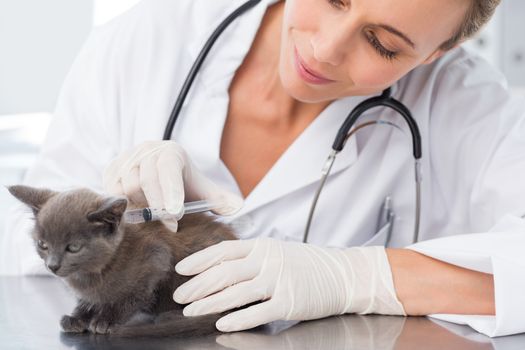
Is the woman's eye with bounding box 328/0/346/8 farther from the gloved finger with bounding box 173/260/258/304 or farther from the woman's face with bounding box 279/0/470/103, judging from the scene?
the gloved finger with bounding box 173/260/258/304

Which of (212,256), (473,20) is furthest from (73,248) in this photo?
(473,20)

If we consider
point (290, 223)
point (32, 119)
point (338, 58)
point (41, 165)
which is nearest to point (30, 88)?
point (32, 119)

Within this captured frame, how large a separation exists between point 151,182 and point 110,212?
0.27 metres

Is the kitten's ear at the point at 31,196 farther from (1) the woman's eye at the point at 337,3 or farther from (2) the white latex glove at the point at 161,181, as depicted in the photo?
(1) the woman's eye at the point at 337,3

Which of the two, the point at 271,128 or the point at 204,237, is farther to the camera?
the point at 271,128

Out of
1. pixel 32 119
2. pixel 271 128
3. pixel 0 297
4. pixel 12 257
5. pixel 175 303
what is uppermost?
pixel 271 128

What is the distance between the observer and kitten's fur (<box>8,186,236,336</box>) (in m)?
1.01

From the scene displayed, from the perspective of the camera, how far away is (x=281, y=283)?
1.18 metres

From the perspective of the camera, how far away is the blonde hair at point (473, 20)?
1.34 m

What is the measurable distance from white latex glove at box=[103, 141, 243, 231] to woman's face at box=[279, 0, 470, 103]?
11.1 inches

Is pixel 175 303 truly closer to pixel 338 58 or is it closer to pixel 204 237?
pixel 204 237

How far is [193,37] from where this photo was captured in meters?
1.70

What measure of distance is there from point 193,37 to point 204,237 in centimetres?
67

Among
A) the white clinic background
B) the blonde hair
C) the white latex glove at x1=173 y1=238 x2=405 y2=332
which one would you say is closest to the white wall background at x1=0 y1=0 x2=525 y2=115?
the white clinic background
